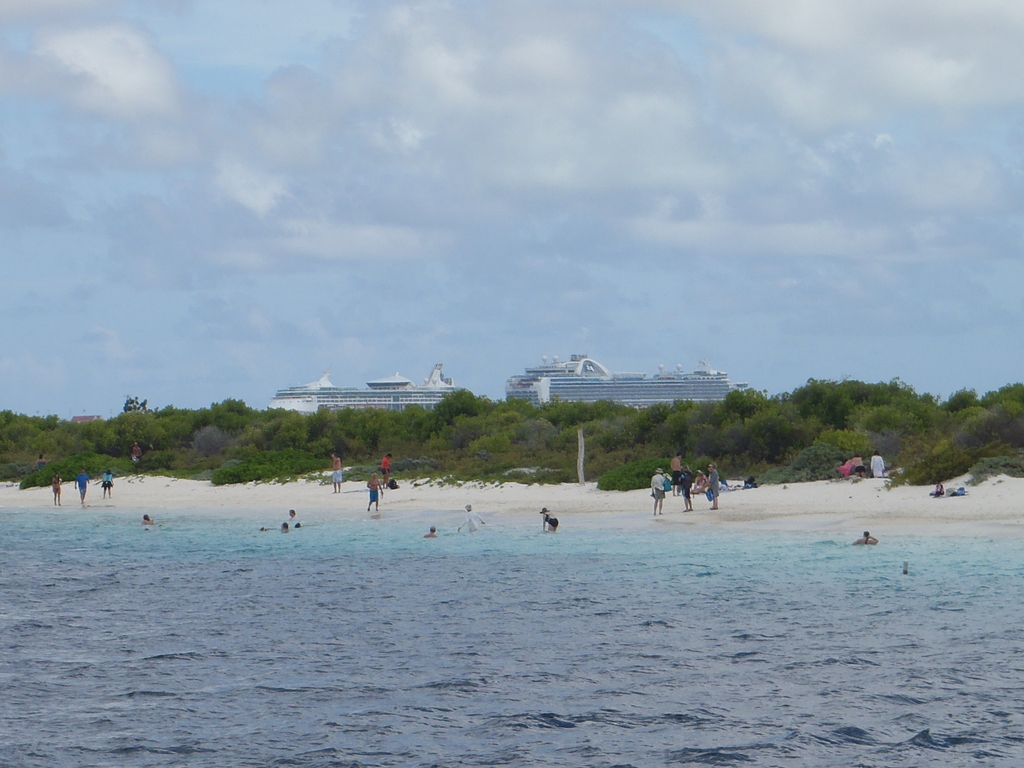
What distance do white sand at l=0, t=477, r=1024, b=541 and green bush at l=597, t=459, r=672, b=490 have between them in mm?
429

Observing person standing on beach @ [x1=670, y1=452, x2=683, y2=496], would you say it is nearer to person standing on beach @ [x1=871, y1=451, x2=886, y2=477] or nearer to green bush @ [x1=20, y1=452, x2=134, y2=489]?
person standing on beach @ [x1=871, y1=451, x2=886, y2=477]

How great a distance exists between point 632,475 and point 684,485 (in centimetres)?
468

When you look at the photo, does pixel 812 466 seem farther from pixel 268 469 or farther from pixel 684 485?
pixel 268 469

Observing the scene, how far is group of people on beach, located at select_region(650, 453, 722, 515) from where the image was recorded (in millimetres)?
29219

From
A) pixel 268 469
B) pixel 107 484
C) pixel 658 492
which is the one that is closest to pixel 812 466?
pixel 658 492

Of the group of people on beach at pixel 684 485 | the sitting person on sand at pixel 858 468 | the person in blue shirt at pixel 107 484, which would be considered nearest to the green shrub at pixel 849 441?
the sitting person on sand at pixel 858 468

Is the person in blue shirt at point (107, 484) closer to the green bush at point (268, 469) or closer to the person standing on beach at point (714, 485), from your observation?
the green bush at point (268, 469)

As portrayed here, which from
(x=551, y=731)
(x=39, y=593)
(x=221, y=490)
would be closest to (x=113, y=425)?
(x=221, y=490)

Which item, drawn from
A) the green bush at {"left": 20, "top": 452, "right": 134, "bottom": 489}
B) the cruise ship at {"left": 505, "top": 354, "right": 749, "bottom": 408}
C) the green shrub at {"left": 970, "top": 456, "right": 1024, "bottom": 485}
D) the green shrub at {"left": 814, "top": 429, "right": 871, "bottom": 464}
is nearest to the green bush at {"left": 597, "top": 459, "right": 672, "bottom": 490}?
the green shrub at {"left": 814, "top": 429, "right": 871, "bottom": 464}

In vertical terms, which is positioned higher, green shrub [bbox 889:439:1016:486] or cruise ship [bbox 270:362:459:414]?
cruise ship [bbox 270:362:459:414]

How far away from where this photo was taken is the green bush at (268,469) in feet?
140

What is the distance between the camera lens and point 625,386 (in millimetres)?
114188

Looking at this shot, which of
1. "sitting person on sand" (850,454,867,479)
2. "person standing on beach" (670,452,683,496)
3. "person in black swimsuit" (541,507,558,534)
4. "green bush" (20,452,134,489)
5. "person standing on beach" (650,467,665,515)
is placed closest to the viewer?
"person in black swimsuit" (541,507,558,534)

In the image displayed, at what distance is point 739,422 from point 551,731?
27.3 m
